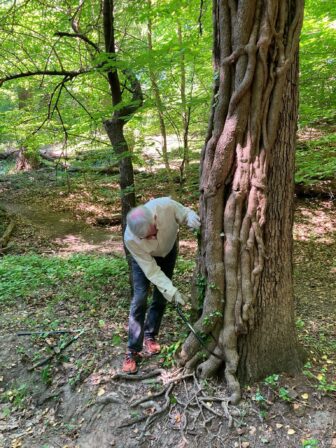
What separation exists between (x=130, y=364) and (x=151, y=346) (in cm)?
30

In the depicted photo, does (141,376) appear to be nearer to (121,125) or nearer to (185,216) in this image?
(185,216)

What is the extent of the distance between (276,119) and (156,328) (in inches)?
89.6

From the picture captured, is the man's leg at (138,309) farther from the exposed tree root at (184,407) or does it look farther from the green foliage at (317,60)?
the green foliage at (317,60)

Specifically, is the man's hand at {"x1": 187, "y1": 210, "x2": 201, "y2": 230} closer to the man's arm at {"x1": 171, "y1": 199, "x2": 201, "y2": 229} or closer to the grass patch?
the man's arm at {"x1": 171, "y1": 199, "x2": 201, "y2": 229}

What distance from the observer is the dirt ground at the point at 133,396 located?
259cm

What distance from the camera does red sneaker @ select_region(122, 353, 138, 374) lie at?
10.6 ft

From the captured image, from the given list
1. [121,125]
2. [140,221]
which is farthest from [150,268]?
[121,125]

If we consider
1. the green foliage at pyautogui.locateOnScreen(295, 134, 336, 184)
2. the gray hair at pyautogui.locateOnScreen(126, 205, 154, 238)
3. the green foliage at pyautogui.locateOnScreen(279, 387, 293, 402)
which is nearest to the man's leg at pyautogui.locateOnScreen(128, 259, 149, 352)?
the gray hair at pyautogui.locateOnScreen(126, 205, 154, 238)

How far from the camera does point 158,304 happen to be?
3.50 meters

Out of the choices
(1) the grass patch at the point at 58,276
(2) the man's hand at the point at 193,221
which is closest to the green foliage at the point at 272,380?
(2) the man's hand at the point at 193,221

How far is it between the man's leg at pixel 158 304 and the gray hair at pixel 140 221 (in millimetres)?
582

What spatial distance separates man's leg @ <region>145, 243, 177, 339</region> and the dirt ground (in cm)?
21

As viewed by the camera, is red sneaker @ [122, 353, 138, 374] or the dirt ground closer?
the dirt ground

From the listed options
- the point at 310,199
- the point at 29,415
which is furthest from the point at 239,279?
the point at 310,199
